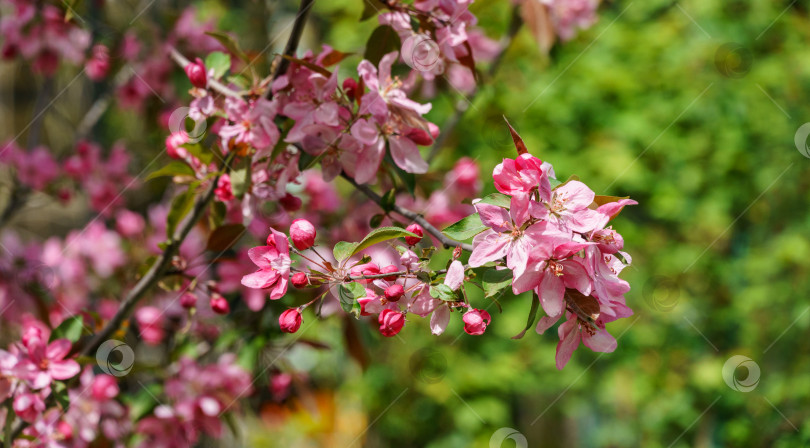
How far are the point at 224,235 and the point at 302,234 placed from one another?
37 centimetres

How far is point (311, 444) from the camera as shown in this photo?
12.7ft

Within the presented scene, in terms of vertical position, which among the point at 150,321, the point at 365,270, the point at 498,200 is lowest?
the point at 150,321

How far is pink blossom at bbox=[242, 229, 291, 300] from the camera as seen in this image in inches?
31.6

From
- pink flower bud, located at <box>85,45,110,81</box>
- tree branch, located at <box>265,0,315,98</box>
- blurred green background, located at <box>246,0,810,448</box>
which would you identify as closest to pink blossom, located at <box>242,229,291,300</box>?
tree branch, located at <box>265,0,315,98</box>

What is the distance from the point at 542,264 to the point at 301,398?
46.1 inches

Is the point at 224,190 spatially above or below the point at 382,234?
below

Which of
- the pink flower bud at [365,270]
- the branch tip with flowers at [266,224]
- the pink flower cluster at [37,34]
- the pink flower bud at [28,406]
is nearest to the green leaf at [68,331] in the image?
the branch tip with flowers at [266,224]

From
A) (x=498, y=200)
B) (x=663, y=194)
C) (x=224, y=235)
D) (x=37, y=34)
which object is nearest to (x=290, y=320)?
(x=498, y=200)

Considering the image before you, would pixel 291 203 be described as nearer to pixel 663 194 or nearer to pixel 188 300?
pixel 188 300

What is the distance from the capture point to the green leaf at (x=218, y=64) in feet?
3.66

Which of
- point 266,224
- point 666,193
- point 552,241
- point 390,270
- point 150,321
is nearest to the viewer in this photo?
point 552,241

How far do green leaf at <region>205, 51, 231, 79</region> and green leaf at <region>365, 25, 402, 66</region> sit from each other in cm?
24

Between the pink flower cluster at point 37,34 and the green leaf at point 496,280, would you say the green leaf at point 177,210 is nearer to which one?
the green leaf at point 496,280

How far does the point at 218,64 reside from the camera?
1.13m
